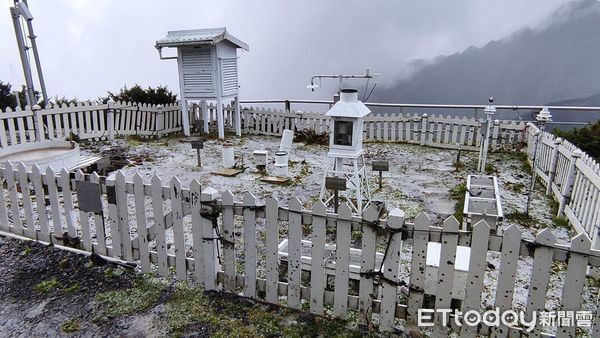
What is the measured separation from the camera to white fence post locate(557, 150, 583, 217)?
5042 millimetres

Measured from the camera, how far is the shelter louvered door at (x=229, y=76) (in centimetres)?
1053

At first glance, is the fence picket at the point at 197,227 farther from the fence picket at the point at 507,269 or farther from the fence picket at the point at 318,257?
the fence picket at the point at 507,269

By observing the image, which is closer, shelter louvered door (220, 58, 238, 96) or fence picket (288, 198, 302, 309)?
fence picket (288, 198, 302, 309)

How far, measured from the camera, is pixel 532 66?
18578 millimetres

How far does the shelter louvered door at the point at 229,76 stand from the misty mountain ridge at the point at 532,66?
8000mm

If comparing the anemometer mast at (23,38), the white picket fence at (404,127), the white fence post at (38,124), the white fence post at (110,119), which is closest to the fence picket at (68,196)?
the white fence post at (38,124)

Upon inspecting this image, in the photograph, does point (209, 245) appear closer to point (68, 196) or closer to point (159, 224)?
point (159, 224)

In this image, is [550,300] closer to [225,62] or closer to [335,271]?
[335,271]

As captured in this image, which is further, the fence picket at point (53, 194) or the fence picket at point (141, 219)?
the fence picket at point (53, 194)

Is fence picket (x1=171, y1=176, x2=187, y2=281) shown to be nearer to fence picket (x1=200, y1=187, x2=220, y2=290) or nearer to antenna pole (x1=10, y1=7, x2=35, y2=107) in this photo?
fence picket (x1=200, y1=187, x2=220, y2=290)

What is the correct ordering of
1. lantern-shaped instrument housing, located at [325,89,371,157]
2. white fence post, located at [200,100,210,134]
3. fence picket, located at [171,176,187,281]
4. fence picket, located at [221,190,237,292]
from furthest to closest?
1. white fence post, located at [200,100,210,134]
2. lantern-shaped instrument housing, located at [325,89,371,157]
3. fence picket, located at [171,176,187,281]
4. fence picket, located at [221,190,237,292]

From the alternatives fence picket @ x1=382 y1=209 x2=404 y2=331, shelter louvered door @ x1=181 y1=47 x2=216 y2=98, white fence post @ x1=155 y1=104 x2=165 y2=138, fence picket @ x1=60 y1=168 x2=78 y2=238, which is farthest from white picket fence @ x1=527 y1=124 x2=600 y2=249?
white fence post @ x1=155 y1=104 x2=165 y2=138

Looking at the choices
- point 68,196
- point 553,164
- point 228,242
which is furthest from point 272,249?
point 553,164

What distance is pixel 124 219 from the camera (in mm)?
3594
